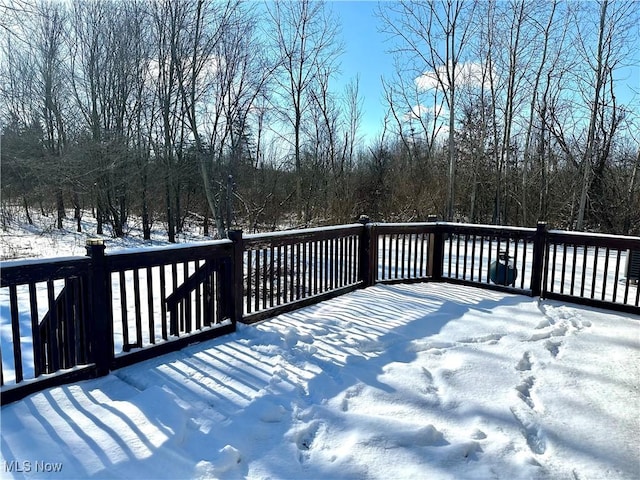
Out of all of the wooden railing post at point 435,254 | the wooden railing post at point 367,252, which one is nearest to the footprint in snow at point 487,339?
the wooden railing post at point 367,252

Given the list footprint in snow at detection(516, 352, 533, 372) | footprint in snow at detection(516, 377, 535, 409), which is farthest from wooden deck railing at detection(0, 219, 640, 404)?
footprint in snow at detection(516, 377, 535, 409)

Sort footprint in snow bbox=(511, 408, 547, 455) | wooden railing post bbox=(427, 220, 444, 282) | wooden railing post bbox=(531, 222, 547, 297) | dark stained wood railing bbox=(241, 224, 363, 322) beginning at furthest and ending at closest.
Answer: wooden railing post bbox=(427, 220, 444, 282) < wooden railing post bbox=(531, 222, 547, 297) < dark stained wood railing bbox=(241, 224, 363, 322) < footprint in snow bbox=(511, 408, 547, 455)

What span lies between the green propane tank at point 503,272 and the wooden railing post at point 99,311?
4573mm

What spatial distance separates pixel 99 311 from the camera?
2.67 metres

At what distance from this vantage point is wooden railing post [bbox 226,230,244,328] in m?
3.62

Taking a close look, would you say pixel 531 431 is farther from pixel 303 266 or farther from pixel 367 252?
pixel 367 252

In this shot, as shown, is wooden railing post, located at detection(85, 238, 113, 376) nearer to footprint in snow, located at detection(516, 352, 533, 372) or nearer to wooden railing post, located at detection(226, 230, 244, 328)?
wooden railing post, located at detection(226, 230, 244, 328)

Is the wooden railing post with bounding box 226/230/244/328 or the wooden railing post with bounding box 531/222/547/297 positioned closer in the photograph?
the wooden railing post with bounding box 226/230/244/328

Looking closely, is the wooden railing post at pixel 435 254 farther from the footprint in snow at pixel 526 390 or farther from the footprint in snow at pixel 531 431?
the footprint in snow at pixel 531 431

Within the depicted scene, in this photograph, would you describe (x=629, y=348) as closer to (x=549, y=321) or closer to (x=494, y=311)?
(x=549, y=321)

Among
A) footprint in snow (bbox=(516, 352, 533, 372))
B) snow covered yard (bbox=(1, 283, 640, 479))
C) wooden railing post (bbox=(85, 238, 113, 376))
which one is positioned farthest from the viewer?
footprint in snow (bbox=(516, 352, 533, 372))

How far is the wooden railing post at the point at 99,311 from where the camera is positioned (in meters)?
2.64

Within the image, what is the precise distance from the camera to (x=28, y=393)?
92.1 inches

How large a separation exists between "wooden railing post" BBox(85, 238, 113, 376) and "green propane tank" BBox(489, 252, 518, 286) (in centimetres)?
457
